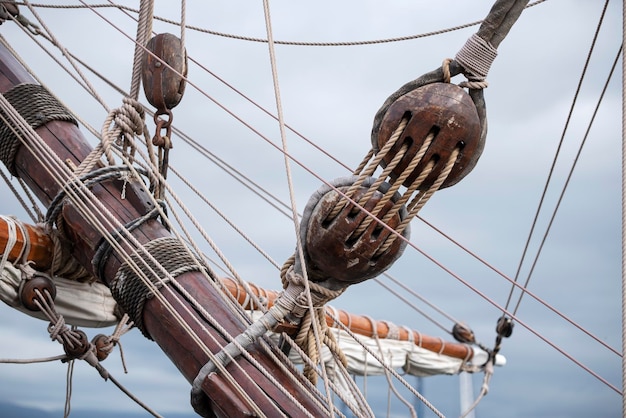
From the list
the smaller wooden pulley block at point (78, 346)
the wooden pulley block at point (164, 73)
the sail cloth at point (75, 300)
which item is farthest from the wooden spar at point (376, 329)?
the wooden pulley block at point (164, 73)

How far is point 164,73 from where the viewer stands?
8.95 ft

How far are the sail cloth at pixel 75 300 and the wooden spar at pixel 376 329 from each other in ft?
2.24

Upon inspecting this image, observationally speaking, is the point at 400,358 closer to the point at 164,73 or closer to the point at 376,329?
the point at 376,329

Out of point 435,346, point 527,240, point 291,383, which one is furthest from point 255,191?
point 435,346

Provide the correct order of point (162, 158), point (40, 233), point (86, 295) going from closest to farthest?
point (162, 158)
point (40, 233)
point (86, 295)

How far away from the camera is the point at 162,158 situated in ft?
9.24

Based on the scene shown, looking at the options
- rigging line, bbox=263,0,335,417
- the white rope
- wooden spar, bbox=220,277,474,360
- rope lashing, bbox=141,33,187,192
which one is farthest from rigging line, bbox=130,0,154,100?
wooden spar, bbox=220,277,474,360

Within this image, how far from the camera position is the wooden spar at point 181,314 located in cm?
231

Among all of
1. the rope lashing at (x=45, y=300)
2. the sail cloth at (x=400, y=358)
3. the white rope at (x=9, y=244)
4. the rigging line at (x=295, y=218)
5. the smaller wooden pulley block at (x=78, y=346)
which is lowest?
the sail cloth at (x=400, y=358)

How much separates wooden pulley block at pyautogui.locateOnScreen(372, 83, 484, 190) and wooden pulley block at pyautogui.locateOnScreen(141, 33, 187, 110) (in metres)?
0.76

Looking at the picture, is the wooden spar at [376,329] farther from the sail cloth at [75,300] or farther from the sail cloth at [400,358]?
the sail cloth at [75,300]

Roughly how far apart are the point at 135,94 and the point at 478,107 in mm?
1112

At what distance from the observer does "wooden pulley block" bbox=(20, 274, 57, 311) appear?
3.27m

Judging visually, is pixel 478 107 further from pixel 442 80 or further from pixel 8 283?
pixel 8 283
